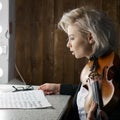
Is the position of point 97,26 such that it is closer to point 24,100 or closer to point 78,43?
point 78,43

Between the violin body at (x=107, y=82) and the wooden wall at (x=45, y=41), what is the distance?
1893mm

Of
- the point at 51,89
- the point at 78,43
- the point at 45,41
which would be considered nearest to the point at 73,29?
the point at 78,43

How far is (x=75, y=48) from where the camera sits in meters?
1.50

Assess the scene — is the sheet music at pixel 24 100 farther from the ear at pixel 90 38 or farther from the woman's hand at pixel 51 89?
the ear at pixel 90 38

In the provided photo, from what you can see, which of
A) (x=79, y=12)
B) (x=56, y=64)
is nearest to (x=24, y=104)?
(x=79, y=12)

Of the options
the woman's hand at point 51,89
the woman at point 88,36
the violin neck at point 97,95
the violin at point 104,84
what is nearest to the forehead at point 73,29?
the woman at point 88,36

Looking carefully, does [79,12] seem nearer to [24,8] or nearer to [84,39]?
[84,39]

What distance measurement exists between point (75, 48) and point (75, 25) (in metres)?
0.11

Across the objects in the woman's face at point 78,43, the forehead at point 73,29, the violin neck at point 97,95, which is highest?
the forehead at point 73,29

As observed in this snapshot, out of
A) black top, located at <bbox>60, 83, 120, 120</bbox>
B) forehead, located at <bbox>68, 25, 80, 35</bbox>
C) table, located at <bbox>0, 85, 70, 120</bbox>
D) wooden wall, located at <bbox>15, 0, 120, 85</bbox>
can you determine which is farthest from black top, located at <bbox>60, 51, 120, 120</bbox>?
wooden wall, located at <bbox>15, 0, 120, 85</bbox>

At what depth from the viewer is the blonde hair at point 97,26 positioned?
1.37 metres

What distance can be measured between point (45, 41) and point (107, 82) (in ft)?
6.79

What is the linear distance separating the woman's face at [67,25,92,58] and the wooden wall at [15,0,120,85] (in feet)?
5.67

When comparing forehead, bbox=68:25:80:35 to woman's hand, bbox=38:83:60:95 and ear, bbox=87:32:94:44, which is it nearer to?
ear, bbox=87:32:94:44
